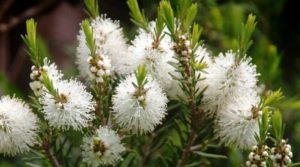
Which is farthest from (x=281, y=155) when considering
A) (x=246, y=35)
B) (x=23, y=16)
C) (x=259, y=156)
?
(x=23, y=16)

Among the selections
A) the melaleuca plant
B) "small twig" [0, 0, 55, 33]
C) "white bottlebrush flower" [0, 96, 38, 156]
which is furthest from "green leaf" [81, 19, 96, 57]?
"small twig" [0, 0, 55, 33]

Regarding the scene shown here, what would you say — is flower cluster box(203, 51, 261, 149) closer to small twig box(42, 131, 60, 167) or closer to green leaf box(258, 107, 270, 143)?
green leaf box(258, 107, 270, 143)

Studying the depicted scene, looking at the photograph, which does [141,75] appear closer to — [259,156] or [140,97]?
[140,97]

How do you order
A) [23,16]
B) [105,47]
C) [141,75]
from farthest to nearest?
[23,16] < [105,47] < [141,75]

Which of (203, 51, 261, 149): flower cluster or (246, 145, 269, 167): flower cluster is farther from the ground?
(203, 51, 261, 149): flower cluster

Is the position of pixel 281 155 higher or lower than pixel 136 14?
lower

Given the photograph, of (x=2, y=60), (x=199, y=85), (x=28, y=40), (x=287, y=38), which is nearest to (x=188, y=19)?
(x=199, y=85)
